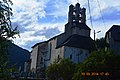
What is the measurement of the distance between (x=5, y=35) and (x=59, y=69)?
4084 centimetres

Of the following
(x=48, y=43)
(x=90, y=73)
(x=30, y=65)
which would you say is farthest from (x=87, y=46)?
(x=90, y=73)

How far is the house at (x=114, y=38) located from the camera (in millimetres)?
57031

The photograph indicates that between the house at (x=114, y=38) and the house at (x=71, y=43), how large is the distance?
284 inches

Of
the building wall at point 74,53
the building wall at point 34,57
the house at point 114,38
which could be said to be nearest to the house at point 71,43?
the building wall at point 74,53

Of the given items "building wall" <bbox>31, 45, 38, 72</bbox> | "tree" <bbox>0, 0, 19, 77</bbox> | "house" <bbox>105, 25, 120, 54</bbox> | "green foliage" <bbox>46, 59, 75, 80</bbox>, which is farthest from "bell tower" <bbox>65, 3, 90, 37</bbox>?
"tree" <bbox>0, 0, 19, 77</bbox>

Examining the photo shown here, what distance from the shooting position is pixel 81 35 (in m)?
68.2

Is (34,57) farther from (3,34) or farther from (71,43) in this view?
(3,34)

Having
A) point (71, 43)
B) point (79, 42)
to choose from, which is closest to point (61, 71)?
point (71, 43)

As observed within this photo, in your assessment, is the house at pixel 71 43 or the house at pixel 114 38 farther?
the house at pixel 71 43

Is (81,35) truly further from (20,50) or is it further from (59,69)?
(20,50)

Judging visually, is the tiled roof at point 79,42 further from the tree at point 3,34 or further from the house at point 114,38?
the tree at point 3,34

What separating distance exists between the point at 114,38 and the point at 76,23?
1423 cm

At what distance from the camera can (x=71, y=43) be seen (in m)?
63.4

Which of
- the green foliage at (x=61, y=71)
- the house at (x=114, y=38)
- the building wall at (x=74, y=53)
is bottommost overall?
the green foliage at (x=61, y=71)
